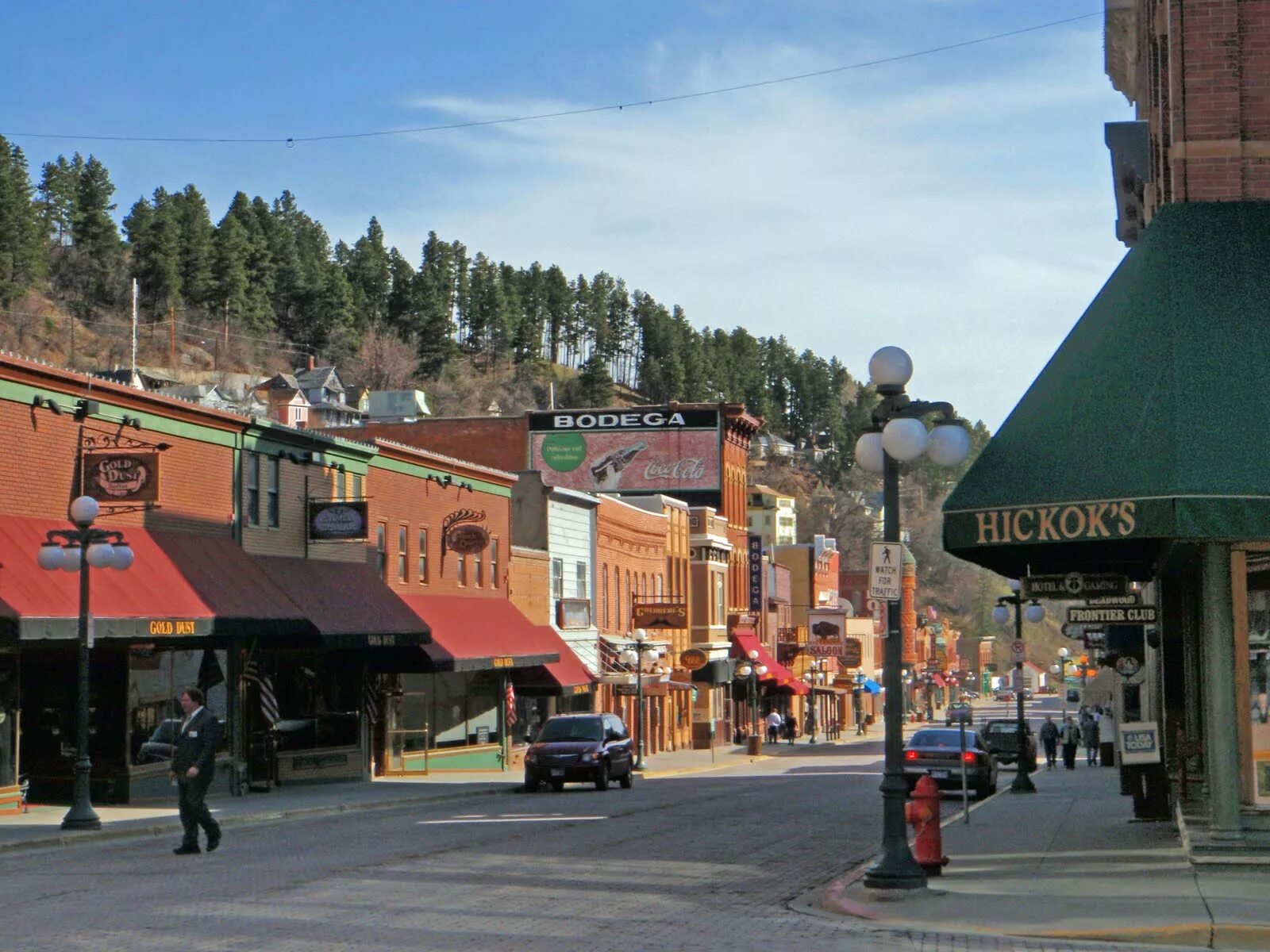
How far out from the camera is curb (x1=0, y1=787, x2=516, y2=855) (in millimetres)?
22125

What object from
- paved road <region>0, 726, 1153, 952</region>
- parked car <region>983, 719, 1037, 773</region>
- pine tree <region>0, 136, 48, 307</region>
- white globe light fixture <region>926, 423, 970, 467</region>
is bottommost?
parked car <region>983, 719, 1037, 773</region>

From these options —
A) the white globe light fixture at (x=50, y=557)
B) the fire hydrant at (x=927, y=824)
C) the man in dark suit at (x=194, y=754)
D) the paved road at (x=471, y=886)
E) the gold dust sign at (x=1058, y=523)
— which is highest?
the white globe light fixture at (x=50, y=557)

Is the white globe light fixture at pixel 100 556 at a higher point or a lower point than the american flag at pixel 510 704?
higher

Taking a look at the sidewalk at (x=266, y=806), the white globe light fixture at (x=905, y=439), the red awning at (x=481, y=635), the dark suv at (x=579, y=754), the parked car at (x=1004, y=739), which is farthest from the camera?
the parked car at (x=1004, y=739)

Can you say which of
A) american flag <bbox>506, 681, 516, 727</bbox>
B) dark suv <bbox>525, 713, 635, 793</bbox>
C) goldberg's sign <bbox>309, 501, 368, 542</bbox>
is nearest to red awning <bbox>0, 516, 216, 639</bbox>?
goldberg's sign <bbox>309, 501, 368, 542</bbox>

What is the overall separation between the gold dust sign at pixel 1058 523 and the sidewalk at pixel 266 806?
12967mm

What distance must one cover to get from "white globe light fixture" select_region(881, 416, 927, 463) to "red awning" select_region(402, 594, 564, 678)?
2456 centimetres

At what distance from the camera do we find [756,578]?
76625mm

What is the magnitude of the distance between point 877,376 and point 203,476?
66.2ft

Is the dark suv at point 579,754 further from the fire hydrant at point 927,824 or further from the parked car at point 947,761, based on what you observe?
the fire hydrant at point 927,824

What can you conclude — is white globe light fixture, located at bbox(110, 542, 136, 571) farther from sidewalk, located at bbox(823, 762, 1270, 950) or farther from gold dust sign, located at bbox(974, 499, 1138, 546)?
gold dust sign, located at bbox(974, 499, 1138, 546)

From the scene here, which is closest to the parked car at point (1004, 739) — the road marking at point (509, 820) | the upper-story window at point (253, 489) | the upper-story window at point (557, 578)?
the upper-story window at point (557, 578)

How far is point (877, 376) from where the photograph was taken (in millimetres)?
16000

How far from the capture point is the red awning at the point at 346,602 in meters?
34.2
